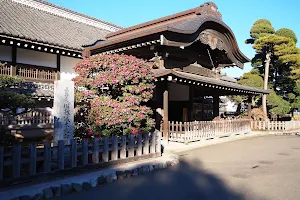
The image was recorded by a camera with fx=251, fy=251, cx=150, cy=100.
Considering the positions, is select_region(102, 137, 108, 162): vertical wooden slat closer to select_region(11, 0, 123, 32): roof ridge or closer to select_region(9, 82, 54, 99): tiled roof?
select_region(9, 82, 54, 99): tiled roof

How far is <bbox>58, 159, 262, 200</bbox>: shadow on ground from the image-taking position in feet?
15.9

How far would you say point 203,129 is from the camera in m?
12.4

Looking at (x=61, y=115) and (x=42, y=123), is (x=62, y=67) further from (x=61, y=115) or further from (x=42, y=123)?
(x=61, y=115)

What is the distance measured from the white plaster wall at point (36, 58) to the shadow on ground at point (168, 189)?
9.22 m

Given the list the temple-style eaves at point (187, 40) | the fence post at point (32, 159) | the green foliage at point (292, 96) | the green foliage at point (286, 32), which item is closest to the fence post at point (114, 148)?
the fence post at point (32, 159)

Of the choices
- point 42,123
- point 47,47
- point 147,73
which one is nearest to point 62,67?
point 47,47

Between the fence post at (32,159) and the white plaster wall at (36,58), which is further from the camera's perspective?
the white plaster wall at (36,58)

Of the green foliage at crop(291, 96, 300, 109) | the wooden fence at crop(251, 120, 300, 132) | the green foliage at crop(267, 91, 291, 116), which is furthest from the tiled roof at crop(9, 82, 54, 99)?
the green foliage at crop(291, 96, 300, 109)

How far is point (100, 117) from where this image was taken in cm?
777

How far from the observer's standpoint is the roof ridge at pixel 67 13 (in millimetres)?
17505

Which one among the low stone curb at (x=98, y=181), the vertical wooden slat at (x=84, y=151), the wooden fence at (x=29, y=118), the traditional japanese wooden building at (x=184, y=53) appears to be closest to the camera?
the low stone curb at (x=98, y=181)

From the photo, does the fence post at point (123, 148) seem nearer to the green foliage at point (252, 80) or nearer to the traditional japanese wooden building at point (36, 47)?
the traditional japanese wooden building at point (36, 47)

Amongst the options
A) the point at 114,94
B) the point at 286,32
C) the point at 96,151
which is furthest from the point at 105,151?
the point at 286,32

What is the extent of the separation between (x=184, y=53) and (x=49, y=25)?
8.76 metres
